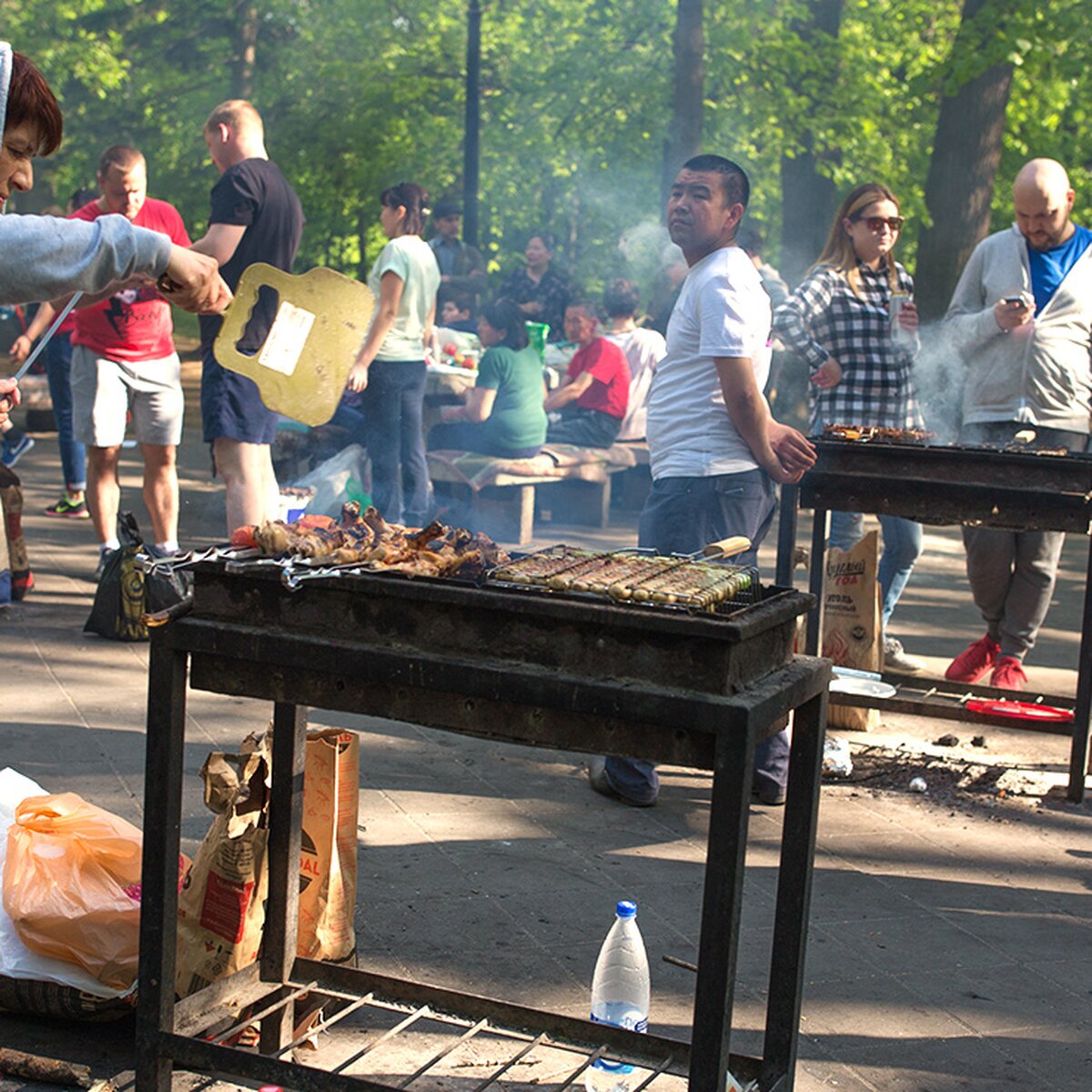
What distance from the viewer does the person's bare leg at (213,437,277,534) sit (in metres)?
6.52

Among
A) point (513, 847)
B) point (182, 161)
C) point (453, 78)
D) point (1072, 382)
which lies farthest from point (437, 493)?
point (182, 161)

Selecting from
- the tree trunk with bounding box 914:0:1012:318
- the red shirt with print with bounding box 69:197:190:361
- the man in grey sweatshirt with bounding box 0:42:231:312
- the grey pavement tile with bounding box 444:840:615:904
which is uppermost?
the tree trunk with bounding box 914:0:1012:318

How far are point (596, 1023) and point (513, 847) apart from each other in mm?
1502

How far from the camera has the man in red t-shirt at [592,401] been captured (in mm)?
10500

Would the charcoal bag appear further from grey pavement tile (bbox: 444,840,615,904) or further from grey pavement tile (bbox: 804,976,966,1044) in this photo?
grey pavement tile (bbox: 804,976,966,1044)

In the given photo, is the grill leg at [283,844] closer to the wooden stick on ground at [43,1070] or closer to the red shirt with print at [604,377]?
the wooden stick on ground at [43,1070]

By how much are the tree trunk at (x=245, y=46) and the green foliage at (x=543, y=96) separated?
0.62 ft

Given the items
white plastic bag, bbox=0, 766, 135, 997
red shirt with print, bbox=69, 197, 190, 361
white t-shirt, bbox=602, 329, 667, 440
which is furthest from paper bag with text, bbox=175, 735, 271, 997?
white t-shirt, bbox=602, 329, 667, 440

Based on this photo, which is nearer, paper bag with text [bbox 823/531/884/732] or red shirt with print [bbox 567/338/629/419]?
paper bag with text [bbox 823/531/884/732]

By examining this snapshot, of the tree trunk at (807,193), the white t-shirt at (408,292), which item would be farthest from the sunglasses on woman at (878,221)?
the tree trunk at (807,193)

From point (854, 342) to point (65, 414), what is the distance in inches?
229

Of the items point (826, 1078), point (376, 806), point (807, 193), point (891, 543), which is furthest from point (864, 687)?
point (807, 193)

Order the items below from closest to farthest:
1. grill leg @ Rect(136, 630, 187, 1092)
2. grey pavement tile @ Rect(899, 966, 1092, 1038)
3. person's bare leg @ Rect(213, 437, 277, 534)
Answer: grill leg @ Rect(136, 630, 187, 1092) → grey pavement tile @ Rect(899, 966, 1092, 1038) → person's bare leg @ Rect(213, 437, 277, 534)

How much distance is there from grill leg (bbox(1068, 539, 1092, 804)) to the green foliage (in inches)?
395
